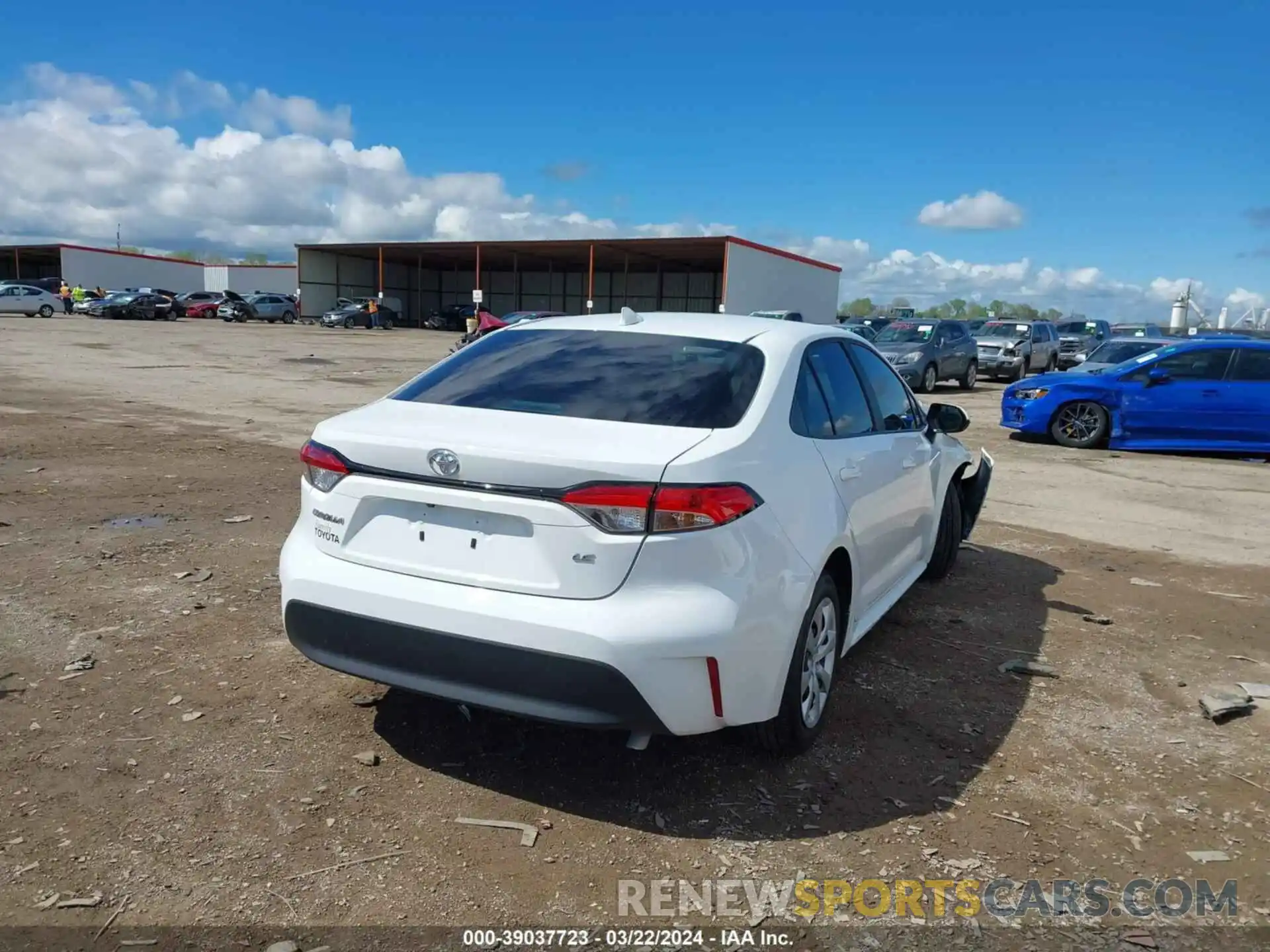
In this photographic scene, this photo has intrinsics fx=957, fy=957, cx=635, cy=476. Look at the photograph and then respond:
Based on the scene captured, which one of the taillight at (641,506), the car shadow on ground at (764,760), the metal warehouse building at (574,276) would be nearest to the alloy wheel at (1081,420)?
the car shadow on ground at (764,760)

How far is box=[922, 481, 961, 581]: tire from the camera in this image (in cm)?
605

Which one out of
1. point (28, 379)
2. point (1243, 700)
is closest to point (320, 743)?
point (1243, 700)

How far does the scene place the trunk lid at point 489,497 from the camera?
299 cm

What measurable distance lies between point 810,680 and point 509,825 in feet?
4.10

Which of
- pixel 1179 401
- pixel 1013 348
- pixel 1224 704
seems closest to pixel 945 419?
pixel 1224 704

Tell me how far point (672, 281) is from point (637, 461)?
58600 millimetres

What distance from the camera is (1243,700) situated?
437cm

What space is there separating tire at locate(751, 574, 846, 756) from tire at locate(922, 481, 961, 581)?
92.8 inches

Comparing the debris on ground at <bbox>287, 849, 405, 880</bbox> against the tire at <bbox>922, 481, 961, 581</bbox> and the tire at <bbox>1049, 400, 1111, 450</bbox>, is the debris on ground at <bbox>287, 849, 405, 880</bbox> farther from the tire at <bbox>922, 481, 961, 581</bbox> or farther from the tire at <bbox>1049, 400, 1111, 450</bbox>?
the tire at <bbox>1049, 400, 1111, 450</bbox>

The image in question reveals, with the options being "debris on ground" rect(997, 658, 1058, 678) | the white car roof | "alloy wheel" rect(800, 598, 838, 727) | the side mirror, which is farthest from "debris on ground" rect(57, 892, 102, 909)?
the side mirror

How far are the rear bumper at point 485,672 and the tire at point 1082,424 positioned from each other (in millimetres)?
12447

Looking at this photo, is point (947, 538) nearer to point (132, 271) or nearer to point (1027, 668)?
point (1027, 668)

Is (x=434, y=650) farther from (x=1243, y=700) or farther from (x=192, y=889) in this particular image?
(x=1243, y=700)

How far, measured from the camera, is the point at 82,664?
14.2 ft
